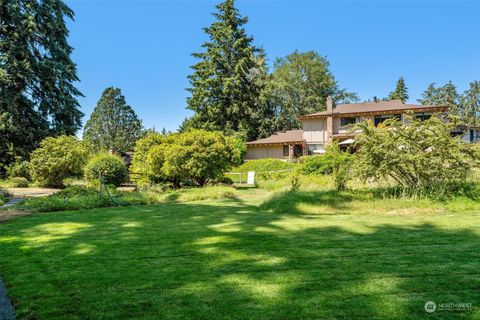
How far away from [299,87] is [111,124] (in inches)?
1365

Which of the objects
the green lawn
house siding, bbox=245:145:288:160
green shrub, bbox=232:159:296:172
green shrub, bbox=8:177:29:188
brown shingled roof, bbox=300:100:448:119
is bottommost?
the green lawn

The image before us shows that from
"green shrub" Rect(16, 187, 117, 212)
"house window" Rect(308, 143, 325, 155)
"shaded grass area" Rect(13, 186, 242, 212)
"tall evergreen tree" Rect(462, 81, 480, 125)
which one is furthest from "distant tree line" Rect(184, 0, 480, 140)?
"tall evergreen tree" Rect(462, 81, 480, 125)

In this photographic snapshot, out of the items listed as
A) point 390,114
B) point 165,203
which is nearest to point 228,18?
point 390,114

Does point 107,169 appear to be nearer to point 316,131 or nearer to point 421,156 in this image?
point 421,156

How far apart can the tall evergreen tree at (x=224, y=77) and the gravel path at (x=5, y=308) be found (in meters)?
40.4

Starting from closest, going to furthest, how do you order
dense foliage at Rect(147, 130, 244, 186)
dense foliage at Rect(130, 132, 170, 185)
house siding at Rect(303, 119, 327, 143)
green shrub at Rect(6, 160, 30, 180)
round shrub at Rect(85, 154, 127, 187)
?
1. dense foliage at Rect(147, 130, 244, 186)
2. dense foliage at Rect(130, 132, 170, 185)
3. round shrub at Rect(85, 154, 127, 187)
4. green shrub at Rect(6, 160, 30, 180)
5. house siding at Rect(303, 119, 327, 143)

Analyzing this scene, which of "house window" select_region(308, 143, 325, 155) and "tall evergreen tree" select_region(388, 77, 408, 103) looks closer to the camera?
"house window" select_region(308, 143, 325, 155)

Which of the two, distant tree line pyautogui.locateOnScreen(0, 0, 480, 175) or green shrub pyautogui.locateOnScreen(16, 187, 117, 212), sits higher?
distant tree line pyautogui.locateOnScreen(0, 0, 480, 175)

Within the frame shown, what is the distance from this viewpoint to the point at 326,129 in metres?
39.8

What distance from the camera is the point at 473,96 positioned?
8375 cm

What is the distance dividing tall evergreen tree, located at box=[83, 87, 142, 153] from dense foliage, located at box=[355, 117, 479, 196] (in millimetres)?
56076

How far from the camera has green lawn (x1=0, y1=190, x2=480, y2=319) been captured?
11.3 feet

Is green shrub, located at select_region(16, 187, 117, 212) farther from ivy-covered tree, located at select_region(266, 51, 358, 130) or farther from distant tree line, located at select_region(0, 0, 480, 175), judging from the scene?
ivy-covered tree, located at select_region(266, 51, 358, 130)

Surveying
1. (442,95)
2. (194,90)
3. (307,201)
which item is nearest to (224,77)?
(194,90)
